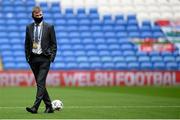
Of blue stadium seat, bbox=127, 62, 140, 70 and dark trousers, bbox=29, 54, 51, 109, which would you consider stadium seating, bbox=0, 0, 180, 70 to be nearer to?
blue stadium seat, bbox=127, 62, 140, 70

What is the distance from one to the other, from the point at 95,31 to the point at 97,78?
4488mm

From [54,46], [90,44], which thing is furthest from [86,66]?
[54,46]

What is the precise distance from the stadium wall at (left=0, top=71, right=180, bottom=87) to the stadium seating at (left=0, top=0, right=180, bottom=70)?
6.14 feet

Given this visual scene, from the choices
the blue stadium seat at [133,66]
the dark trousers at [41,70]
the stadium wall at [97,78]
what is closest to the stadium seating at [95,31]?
the blue stadium seat at [133,66]

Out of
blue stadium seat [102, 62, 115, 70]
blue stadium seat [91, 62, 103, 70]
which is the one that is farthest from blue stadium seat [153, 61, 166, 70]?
blue stadium seat [91, 62, 103, 70]

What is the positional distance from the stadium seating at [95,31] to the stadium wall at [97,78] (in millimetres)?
1873

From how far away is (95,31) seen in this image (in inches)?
1212

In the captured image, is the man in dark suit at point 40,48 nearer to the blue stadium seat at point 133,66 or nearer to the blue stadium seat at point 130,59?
the blue stadium seat at point 133,66

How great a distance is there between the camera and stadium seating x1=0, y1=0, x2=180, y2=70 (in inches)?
1147

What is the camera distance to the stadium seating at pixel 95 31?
29141 millimetres

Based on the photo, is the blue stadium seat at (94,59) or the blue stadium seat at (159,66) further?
the blue stadium seat at (159,66)

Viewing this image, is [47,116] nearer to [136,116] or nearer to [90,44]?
[136,116]

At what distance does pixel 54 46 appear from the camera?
40.1ft

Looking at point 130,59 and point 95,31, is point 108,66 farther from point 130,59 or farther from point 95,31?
point 95,31
